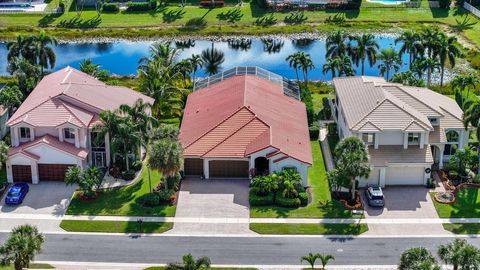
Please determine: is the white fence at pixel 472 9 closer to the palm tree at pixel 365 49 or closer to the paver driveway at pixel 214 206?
the palm tree at pixel 365 49

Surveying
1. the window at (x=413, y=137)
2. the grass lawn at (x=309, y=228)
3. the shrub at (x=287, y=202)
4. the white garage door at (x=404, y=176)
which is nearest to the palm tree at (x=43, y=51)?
the shrub at (x=287, y=202)

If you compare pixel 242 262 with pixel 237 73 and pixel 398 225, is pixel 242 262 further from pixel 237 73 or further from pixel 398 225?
pixel 237 73

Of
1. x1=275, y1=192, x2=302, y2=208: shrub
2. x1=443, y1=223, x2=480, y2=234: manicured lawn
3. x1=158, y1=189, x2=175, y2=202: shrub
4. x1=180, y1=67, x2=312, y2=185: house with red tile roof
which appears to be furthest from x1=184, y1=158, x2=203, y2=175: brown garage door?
x1=443, y1=223, x2=480, y2=234: manicured lawn

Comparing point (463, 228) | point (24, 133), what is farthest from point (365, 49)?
point (24, 133)

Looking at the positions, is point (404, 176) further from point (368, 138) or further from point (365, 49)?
point (365, 49)

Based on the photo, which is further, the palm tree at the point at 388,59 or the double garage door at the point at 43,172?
the palm tree at the point at 388,59

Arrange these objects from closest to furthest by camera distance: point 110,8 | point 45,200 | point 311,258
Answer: point 311,258
point 45,200
point 110,8

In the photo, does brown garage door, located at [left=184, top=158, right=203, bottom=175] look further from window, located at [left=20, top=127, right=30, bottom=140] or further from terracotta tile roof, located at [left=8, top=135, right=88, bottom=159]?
window, located at [left=20, top=127, right=30, bottom=140]
